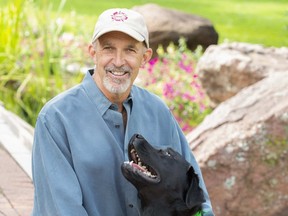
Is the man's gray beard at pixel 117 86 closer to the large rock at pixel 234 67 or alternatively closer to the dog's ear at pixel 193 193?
the dog's ear at pixel 193 193

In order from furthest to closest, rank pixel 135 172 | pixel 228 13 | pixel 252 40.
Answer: pixel 228 13 → pixel 252 40 → pixel 135 172

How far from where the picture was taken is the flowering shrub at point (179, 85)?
10.3m

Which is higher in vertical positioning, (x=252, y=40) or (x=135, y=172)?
(x=135, y=172)

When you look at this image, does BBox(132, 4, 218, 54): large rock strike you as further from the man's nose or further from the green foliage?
the man's nose

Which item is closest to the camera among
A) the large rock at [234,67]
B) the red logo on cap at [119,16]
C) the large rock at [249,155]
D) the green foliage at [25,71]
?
the red logo on cap at [119,16]

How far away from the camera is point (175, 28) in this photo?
12.8 m

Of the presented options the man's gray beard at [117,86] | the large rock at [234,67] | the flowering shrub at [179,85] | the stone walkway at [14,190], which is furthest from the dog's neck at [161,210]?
the flowering shrub at [179,85]

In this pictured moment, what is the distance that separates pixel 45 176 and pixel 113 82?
517mm

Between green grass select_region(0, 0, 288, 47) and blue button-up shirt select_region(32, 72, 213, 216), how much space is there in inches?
356

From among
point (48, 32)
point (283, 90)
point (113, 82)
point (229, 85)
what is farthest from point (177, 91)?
point (113, 82)

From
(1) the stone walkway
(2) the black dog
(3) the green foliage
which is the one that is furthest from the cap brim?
(3) the green foliage

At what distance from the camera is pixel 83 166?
14.4 feet

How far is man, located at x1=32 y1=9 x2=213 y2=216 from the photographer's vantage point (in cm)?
436

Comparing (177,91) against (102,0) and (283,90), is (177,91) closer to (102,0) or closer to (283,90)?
(283,90)
